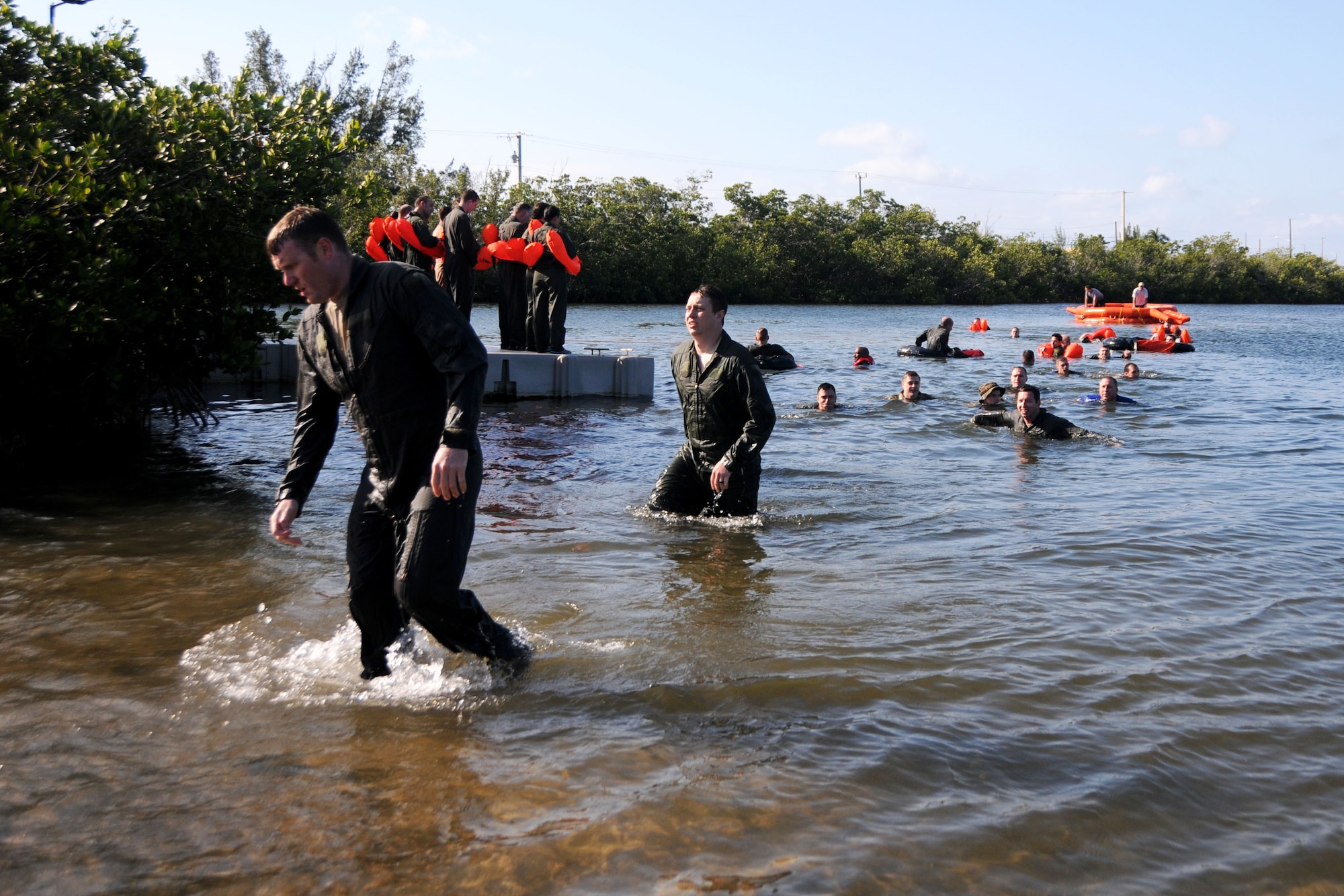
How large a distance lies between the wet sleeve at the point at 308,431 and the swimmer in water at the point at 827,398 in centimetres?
1127

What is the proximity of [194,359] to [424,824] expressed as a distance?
7950 millimetres

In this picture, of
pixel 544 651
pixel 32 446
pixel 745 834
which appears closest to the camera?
pixel 745 834

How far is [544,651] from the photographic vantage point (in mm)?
5375

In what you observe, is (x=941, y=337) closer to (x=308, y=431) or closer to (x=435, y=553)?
(x=308, y=431)

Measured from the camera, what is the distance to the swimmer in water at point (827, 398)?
50.1 ft

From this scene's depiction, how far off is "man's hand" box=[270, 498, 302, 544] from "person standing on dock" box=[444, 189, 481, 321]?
10.3 metres

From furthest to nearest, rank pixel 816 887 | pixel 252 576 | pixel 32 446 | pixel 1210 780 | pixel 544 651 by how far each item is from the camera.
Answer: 1. pixel 32 446
2. pixel 252 576
3. pixel 544 651
4. pixel 1210 780
5. pixel 816 887

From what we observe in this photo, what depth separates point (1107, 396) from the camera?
1597 cm

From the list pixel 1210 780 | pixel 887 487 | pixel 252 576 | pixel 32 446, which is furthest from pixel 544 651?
pixel 32 446

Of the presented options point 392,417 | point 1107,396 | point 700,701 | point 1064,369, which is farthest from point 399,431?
point 1064,369

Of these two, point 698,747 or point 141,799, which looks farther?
point 698,747

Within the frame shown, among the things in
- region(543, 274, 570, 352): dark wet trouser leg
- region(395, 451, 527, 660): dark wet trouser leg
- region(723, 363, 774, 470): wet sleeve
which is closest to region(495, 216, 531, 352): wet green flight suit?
region(543, 274, 570, 352): dark wet trouser leg

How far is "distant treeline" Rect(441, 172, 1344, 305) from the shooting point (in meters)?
66.9

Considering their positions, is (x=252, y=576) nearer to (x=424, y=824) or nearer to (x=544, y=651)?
(x=544, y=651)
